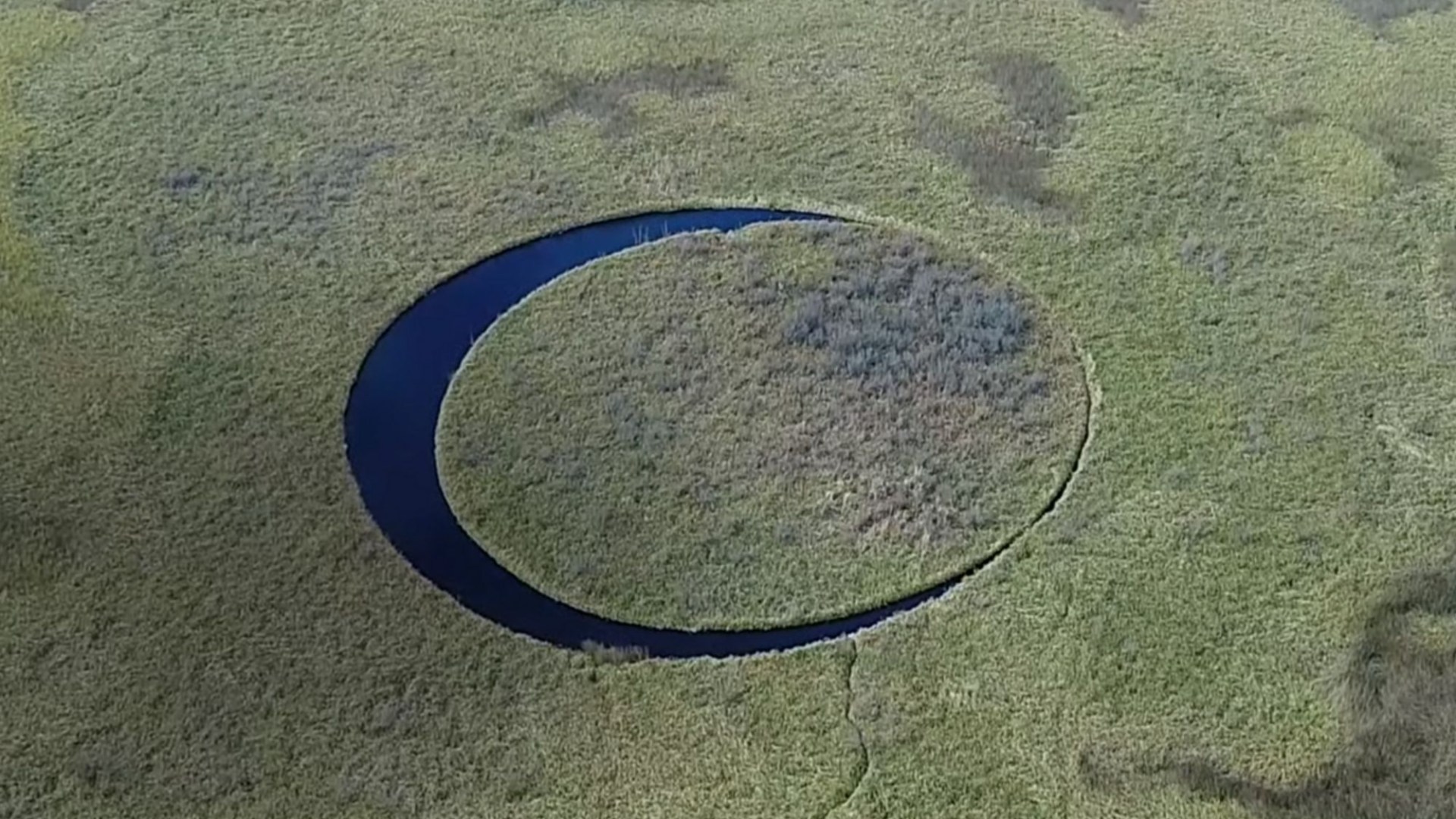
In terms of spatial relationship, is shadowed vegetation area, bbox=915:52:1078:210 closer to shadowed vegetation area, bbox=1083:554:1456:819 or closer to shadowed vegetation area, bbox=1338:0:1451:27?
shadowed vegetation area, bbox=1338:0:1451:27

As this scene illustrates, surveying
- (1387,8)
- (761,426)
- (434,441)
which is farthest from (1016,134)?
(434,441)

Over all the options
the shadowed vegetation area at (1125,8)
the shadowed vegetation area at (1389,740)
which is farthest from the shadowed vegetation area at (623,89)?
the shadowed vegetation area at (1389,740)

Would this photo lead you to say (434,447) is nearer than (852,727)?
No

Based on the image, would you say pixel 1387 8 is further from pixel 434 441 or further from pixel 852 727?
pixel 434 441

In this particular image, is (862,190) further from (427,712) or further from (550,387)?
(427,712)

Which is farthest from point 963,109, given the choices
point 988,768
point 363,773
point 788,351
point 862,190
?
point 363,773

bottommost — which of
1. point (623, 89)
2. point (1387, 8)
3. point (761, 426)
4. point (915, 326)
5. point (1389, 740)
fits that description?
point (1389, 740)

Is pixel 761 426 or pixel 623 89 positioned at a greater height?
pixel 623 89
